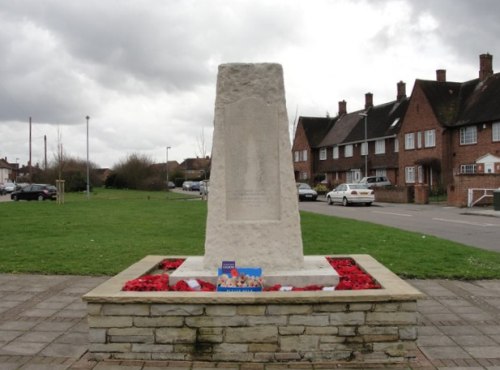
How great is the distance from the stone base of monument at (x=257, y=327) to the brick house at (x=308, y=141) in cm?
5418

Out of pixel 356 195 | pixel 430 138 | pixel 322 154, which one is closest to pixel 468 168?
pixel 430 138

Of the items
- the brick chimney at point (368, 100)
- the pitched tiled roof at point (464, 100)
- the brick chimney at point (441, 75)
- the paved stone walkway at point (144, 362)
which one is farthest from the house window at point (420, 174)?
the paved stone walkway at point (144, 362)

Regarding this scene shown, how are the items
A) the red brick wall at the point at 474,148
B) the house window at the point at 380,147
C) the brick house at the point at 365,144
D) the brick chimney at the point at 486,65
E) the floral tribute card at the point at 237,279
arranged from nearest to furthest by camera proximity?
the floral tribute card at the point at 237,279, the red brick wall at the point at 474,148, the brick chimney at the point at 486,65, the brick house at the point at 365,144, the house window at the point at 380,147

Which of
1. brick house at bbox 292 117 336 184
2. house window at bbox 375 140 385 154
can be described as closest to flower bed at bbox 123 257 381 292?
house window at bbox 375 140 385 154

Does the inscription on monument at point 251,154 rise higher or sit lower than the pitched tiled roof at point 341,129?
lower

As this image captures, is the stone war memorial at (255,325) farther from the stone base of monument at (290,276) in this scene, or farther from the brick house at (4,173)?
the brick house at (4,173)

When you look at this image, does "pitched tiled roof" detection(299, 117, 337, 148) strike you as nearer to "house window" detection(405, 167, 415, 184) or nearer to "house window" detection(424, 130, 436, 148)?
"house window" detection(405, 167, 415, 184)

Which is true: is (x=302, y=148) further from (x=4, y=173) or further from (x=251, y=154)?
(x=4, y=173)

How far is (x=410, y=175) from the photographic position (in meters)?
42.9

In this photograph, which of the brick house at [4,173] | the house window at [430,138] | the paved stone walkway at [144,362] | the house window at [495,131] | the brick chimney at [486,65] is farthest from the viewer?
the brick house at [4,173]

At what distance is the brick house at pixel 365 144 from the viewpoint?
47062 millimetres

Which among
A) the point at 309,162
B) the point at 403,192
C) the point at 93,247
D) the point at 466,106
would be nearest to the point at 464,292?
the point at 93,247

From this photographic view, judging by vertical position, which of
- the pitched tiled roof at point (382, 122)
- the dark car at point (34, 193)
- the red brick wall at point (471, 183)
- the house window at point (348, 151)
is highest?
the pitched tiled roof at point (382, 122)

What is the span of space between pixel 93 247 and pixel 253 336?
303 inches
